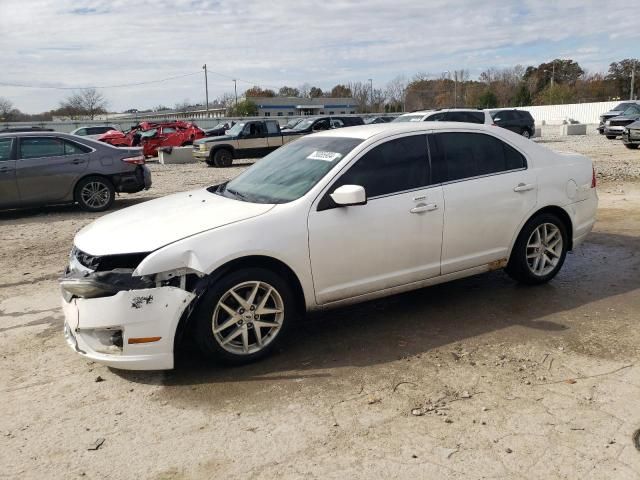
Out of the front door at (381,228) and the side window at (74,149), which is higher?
the side window at (74,149)

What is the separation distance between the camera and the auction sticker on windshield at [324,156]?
4539 millimetres

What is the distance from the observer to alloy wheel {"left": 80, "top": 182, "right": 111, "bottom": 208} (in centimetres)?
1073

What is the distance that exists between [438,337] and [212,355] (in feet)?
5.81

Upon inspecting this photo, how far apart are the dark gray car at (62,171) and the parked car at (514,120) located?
18.7 meters

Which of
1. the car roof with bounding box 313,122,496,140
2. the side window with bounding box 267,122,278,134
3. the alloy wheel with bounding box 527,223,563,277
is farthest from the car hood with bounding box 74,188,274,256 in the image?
the side window with bounding box 267,122,278,134

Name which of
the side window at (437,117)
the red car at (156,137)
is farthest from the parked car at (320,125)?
the red car at (156,137)

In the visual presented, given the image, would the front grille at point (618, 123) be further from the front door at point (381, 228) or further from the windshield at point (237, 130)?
the front door at point (381, 228)

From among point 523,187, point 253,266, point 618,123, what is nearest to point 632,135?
point 618,123

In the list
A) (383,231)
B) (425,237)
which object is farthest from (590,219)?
(383,231)

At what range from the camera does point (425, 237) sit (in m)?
4.62

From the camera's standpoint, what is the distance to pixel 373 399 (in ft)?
11.5

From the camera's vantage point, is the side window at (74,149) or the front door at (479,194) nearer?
the front door at (479,194)

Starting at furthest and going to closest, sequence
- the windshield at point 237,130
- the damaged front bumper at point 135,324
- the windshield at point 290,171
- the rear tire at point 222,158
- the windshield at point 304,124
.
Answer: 1. the windshield at point 304,124
2. the windshield at point 237,130
3. the rear tire at point 222,158
4. the windshield at point 290,171
5. the damaged front bumper at point 135,324

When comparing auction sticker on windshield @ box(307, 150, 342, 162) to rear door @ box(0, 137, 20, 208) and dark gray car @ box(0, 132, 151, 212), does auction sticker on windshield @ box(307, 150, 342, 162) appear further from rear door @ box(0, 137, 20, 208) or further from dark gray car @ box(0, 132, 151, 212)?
rear door @ box(0, 137, 20, 208)
